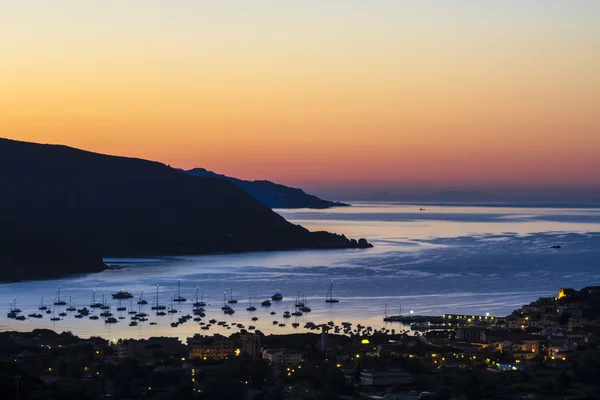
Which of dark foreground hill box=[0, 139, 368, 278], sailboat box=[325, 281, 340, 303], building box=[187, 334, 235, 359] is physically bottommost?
building box=[187, 334, 235, 359]

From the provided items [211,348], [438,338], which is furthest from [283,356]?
[438,338]

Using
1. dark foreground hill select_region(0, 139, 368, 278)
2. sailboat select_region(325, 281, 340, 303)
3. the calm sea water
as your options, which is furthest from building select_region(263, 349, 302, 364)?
dark foreground hill select_region(0, 139, 368, 278)

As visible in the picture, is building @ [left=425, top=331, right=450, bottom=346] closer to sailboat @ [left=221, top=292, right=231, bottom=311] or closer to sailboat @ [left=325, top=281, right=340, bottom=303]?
sailboat @ [left=221, top=292, right=231, bottom=311]

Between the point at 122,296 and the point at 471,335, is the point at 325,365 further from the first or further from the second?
the point at 122,296

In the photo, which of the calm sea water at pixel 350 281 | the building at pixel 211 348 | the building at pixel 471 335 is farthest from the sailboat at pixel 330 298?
the building at pixel 211 348

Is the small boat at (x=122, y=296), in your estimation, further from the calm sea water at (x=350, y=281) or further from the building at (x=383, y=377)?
the building at (x=383, y=377)

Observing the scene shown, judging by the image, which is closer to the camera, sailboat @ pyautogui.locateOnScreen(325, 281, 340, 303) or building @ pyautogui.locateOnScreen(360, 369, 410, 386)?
building @ pyautogui.locateOnScreen(360, 369, 410, 386)
